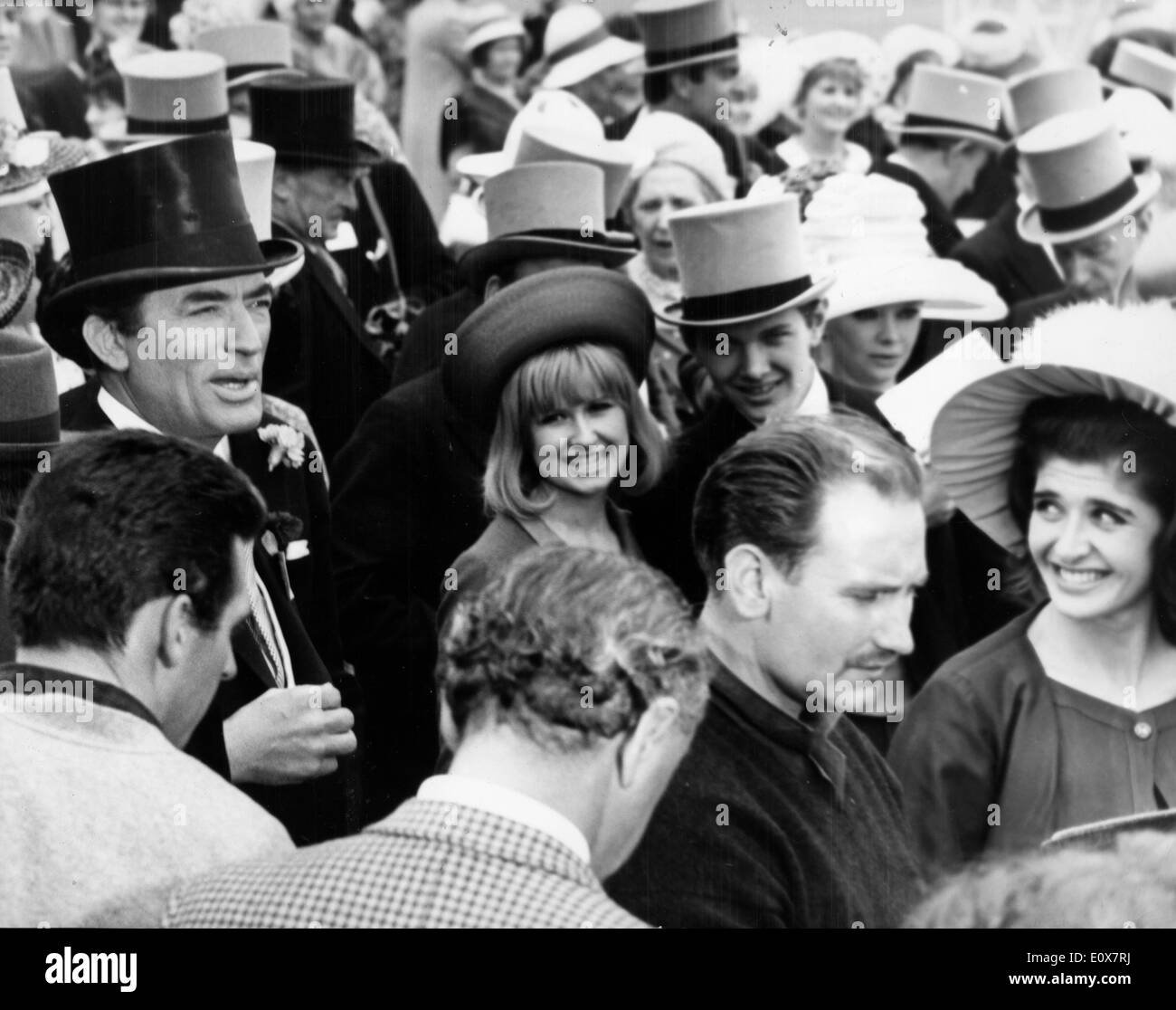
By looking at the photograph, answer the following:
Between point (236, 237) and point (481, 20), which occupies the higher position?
point (481, 20)

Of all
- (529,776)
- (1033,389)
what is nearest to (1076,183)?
(1033,389)

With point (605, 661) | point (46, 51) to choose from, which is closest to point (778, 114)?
point (46, 51)

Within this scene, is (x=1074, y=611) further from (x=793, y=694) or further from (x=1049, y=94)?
(x=1049, y=94)

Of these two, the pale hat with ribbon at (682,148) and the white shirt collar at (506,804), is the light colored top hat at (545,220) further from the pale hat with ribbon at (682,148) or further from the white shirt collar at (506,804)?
the white shirt collar at (506,804)

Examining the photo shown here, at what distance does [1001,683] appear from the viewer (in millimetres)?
4051

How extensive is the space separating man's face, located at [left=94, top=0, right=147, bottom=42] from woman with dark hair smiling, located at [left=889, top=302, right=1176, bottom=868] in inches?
77.6

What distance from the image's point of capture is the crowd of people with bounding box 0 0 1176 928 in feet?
11.6

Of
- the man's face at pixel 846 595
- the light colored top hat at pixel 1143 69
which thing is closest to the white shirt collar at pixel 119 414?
the man's face at pixel 846 595

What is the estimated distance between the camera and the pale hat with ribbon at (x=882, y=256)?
167 inches

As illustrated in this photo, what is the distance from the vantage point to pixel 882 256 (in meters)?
4.32

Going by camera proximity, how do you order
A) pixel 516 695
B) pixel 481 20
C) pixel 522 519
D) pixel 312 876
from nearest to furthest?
1. pixel 312 876
2. pixel 516 695
3. pixel 522 519
4. pixel 481 20

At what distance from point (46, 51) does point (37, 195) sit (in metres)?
0.33

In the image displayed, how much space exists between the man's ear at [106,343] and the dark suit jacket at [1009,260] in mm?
1816
